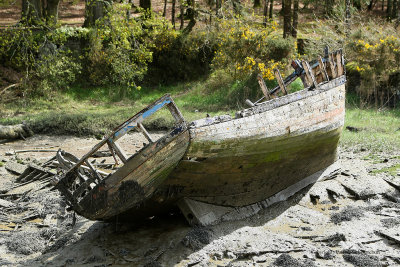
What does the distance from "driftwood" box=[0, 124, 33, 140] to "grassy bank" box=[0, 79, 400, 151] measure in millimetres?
434

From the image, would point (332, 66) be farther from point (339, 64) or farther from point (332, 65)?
point (339, 64)

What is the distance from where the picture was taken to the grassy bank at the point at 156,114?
1426 centimetres

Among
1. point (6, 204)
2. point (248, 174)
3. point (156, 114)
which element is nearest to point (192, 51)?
point (156, 114)

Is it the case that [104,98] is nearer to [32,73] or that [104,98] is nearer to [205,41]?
[32,73]

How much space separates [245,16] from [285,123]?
15147 mm

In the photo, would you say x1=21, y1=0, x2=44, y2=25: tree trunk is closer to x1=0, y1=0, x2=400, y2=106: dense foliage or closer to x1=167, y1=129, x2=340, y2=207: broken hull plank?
x1=0, y1=0, x2=400, y2=106: dense foliage

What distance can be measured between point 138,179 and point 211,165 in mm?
1229

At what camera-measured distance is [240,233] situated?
786 centimetres

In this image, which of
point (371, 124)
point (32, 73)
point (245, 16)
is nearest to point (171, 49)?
point (245, 16)

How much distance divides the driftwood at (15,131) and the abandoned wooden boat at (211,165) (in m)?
8.62

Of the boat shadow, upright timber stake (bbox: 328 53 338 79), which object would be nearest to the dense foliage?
upright timber stake (bbox: 328 53 338 79)

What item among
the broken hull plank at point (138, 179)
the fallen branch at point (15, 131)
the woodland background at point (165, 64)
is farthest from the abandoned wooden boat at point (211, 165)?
the fallen branch at point (15, 131)

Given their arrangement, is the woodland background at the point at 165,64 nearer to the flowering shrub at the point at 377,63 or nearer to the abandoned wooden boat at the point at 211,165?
the flowering shrub at the point at 377,63

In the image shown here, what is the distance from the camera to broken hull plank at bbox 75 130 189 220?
7.22 meters
